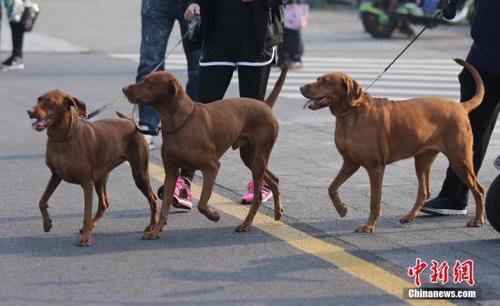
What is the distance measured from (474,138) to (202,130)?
1.83m

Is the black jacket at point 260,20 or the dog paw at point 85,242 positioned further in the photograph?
the black jacket at point 260,20

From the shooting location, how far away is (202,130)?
250 inches

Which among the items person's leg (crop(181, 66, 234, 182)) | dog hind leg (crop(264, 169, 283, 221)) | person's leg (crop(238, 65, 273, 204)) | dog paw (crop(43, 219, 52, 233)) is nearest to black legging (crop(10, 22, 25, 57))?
person's leg (crop(181, 66, 234, 182))

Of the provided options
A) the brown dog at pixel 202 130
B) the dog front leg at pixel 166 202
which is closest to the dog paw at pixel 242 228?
the brown dog at pixel 202 130

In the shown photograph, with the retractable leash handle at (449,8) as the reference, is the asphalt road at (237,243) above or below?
below

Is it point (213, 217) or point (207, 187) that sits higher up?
point (207, 187)

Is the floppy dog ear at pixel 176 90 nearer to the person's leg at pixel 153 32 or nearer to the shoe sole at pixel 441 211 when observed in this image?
the shoe sole at pixel 441 211

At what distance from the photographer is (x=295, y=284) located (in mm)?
5555

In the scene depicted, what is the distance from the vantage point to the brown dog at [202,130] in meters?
6.25

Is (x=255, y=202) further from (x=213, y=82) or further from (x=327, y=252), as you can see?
(x=213, y=82)

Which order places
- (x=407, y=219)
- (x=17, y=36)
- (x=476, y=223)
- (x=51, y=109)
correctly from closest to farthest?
1. (x=51, y=109)
2. (x=476, y=223)
3. (x=407, y=219)
4. (x=17, y=36)

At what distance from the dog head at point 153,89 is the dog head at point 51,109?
1.00ft

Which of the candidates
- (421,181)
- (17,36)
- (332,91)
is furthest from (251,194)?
(17,36)

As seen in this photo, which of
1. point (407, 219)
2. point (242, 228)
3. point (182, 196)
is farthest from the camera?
point (182, 196)
